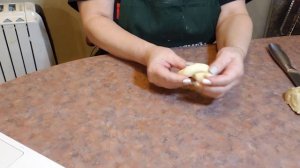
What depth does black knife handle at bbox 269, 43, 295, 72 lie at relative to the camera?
72 centimetres

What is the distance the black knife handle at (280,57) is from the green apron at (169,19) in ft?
0.62

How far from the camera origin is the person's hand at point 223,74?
1.94ft

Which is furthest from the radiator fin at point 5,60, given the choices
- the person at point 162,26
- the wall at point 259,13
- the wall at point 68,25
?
the wall at point 259,13

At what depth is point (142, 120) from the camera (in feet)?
1.92

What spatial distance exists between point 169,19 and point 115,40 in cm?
17

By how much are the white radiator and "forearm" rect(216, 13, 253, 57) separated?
0.60 m

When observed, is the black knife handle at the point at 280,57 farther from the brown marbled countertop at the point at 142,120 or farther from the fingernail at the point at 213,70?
the fingernail at the point at 213,70

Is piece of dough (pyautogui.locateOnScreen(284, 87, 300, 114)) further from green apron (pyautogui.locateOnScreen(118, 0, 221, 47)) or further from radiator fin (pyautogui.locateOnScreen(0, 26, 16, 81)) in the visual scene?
radiator fin (pyautogui.locateOnScreen(0, 26, 16, 81))

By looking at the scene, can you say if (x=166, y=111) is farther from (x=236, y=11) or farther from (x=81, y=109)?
(x=236, y=11)

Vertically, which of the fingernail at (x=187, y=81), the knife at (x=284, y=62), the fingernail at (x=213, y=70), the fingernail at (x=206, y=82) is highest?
the fingernail at (x=213, y=70)

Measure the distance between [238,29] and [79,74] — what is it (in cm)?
39

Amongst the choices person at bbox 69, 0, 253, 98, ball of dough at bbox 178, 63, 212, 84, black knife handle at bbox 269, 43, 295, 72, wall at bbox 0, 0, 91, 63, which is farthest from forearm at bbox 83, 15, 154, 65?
wall at bbox 0, 0, 91, 63

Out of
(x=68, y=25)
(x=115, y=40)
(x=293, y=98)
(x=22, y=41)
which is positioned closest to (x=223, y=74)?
(x=293, y=98)

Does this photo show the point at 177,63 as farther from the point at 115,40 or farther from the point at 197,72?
the point at 115,40
